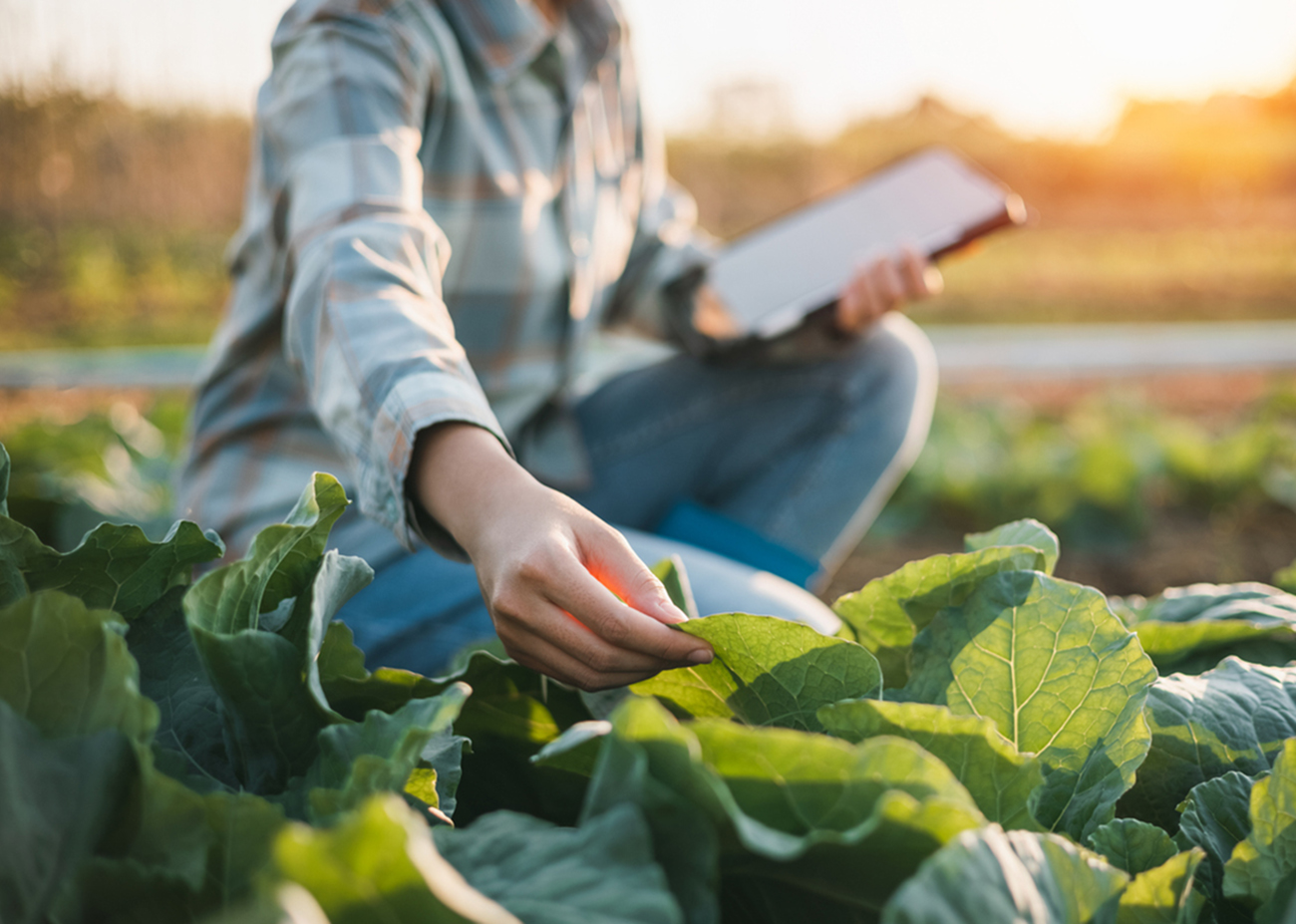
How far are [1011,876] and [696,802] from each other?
0.51 ft

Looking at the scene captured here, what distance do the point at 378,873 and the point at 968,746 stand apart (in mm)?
354

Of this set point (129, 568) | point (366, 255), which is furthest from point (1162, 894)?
point (366, 255)

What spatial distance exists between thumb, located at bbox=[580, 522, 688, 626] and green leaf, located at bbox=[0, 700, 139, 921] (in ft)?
1.10

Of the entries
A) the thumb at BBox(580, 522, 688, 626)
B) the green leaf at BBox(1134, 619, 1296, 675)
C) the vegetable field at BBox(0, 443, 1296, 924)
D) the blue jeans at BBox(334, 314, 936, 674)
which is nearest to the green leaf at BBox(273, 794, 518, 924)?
the vegetable field at BBox(0, 443, 1296, 924)

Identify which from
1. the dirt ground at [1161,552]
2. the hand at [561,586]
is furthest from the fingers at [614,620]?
the dirt ground at [1161,552]

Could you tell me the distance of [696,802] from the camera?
0.49 m

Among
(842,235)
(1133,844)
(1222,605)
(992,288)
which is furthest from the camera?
(992,288)

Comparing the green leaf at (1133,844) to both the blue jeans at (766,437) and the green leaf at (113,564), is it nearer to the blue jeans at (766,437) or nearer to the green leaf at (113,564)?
the green leaf at (113,564)

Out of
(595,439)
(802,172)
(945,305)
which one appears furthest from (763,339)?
(802,172)

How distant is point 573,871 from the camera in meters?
0.48

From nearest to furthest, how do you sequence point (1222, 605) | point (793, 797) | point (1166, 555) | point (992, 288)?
point (793, 797), point (1222, 605), point (1166, 555), point (992, 288)

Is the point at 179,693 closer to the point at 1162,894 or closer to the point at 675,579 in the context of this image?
the point at 675,579

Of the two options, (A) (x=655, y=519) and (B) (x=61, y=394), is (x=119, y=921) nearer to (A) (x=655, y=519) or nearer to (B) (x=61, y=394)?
(A) (x=655, y=519)

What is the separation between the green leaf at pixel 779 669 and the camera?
650 millimetres
